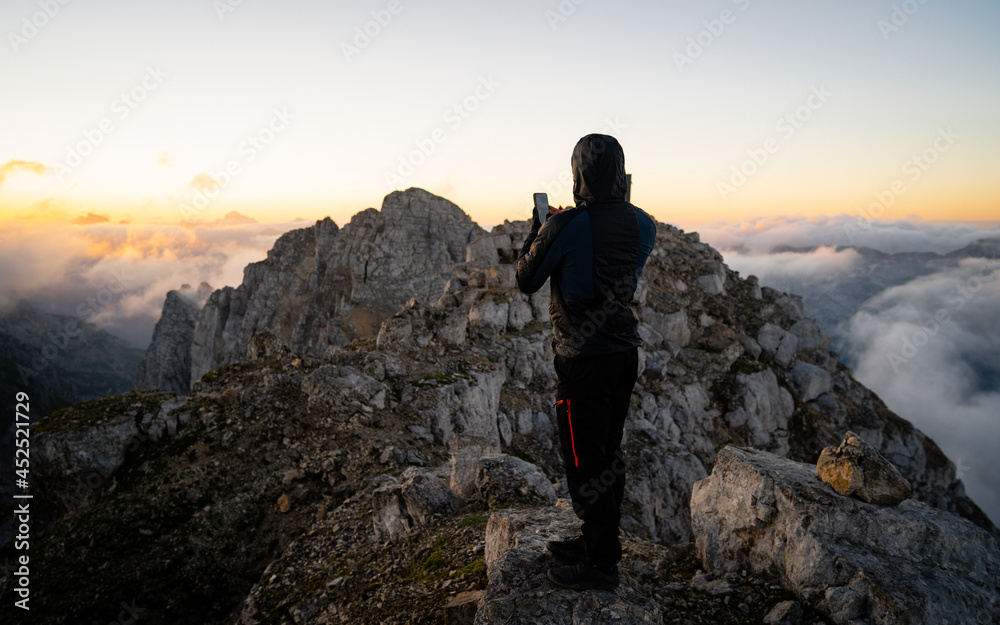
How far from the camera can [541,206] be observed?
4.93m

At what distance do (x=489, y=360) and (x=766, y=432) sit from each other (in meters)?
19.4

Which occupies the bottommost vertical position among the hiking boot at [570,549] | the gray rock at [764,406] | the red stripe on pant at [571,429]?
the gray rock at [764,406]

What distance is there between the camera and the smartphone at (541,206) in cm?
491

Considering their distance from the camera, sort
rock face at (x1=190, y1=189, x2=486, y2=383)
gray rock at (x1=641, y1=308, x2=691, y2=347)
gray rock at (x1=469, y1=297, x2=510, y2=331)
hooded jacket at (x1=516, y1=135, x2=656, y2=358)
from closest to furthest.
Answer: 1. hooded jacket at (x1=516, y1=135, x2=656, y2=358)
2. gray rock at (x1=469, y1=297, x2=510, y2=331)
3. gray rock at (x1=641, y1=308, x2=691, y2=347)
4. rock face at (x1=190, y1=189, x2=486, y2=383)

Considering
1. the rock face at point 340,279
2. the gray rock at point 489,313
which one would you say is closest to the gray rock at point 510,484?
the gray rock at point 489,313

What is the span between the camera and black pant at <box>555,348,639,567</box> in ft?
14.6

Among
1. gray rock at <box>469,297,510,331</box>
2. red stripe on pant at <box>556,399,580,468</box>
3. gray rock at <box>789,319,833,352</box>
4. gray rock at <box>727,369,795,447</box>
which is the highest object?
gray rock at <box>469,297,510,331</box>

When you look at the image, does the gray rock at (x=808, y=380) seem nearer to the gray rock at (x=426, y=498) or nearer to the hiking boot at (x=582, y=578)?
the gray rock at (x=426, y=498)

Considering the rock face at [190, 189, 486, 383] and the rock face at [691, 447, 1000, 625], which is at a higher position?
the rock face at [190, 189, 486, 383]

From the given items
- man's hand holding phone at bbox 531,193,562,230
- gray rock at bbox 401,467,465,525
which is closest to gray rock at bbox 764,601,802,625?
man's hand holding phone at bbox 531,193,562,230

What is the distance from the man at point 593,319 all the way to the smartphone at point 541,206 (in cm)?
36

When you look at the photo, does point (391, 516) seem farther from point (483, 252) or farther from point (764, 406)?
point (764, 406)

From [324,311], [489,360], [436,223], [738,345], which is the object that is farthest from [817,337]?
[324,311]

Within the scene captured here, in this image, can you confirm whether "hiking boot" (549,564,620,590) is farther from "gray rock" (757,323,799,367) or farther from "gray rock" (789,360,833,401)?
"gray rock" (789,360,833,401)
